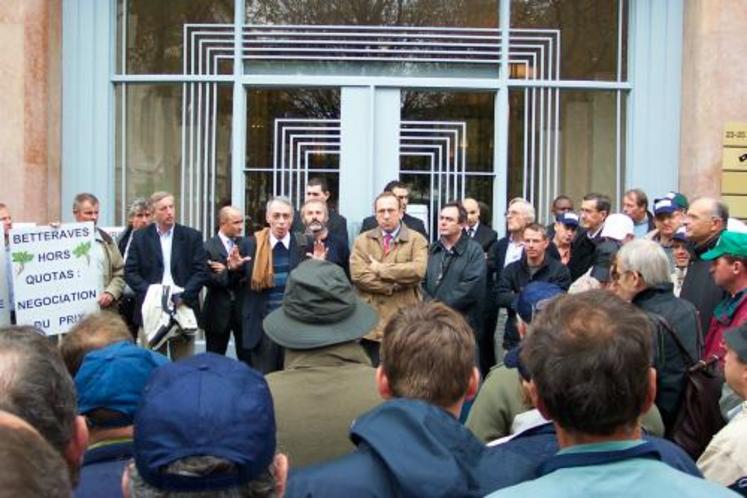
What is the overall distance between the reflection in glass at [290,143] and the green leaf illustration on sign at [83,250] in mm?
2541

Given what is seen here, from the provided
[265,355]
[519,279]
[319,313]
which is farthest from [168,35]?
[319,313]

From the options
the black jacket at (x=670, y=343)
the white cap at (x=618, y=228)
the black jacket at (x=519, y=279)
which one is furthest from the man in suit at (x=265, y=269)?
the black jacket at (x=670, y=343)

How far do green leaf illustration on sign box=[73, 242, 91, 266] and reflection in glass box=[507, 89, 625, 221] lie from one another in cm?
450

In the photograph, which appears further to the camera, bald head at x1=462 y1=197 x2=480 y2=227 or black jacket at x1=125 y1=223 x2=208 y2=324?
bald head at x1=462 y1=197 x2=480 y2=227

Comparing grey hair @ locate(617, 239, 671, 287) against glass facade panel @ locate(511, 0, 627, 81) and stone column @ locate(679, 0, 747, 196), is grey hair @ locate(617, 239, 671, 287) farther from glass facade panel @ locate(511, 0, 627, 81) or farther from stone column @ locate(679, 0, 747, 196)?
glass facade panel @ locate(511, 0, 627, 81)

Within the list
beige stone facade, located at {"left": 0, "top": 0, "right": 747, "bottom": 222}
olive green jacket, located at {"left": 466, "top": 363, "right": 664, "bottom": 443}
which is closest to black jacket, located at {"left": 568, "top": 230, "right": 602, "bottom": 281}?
beige stone facade, located at {"left": 0, "top": 0, "right": 747, "bottom": 222}

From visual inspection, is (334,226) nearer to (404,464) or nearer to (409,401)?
(409,401)

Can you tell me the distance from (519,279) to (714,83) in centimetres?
311

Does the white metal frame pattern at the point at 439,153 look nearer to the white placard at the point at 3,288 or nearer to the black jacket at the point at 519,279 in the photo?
the black jacket at the point at 519,279

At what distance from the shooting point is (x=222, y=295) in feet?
28.5

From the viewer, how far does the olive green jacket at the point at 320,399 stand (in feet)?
10.8

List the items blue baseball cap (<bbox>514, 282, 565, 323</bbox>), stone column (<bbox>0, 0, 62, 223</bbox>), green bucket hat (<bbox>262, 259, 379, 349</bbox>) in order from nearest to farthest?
1. green bucket hat (<bbox>262, 259, 379, 349</bbox>)
2. blue baseball cap (<bbox>514, 282, 565, 323</bbox>)
3. stone column (<bbox>0, 0, 62, 223</bbox>)

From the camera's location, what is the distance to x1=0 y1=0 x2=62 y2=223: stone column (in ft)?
31.7

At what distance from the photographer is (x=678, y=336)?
4875 mm
